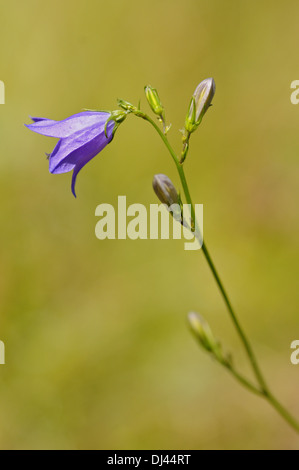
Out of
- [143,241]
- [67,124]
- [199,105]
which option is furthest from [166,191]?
[143,241]

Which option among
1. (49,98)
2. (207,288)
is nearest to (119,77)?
(49,98)

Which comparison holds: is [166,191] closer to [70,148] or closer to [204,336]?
[70,148]

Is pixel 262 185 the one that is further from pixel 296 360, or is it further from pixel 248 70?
pixel 296 360

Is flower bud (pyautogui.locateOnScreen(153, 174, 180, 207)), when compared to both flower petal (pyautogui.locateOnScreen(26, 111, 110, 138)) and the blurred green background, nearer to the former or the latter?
flower petal (pyautogui.locateOnScreen(26, 111, 110, 138))

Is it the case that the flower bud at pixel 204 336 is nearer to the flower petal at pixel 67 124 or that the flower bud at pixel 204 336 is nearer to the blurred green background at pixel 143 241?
the flower petal at pixel 67 124

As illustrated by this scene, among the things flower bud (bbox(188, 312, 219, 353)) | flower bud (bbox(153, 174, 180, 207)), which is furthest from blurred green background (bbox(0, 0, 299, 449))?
flower bud (bbox(153, 174, 180, 207))

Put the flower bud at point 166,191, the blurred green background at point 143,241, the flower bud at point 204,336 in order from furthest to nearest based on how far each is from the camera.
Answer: the blurred green background at point 143,241 < the flower bud at point 204,336 < the flower bud at point 166,191

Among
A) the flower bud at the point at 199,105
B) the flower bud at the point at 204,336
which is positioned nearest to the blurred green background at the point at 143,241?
the flower bud at the point at 204,336
